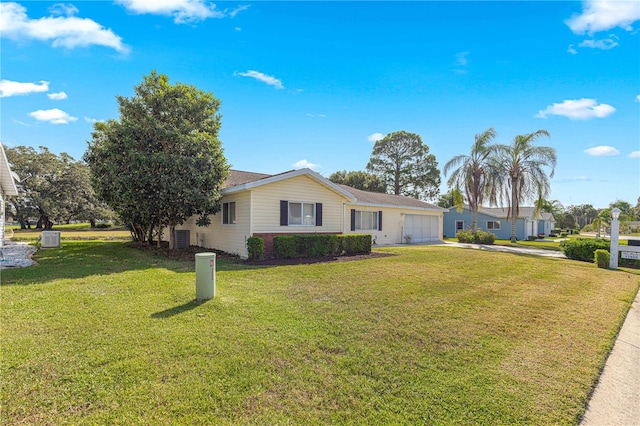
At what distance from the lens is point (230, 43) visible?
39.5ft

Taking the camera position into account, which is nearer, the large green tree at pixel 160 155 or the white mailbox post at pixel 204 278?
the white mailbox post at pixel 204 278

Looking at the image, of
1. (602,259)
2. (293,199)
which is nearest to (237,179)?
(293,199)

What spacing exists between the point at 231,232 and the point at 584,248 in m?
16.1

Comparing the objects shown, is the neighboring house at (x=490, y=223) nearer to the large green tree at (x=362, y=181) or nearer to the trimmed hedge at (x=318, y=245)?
the large green tree at (x=362, y=181)

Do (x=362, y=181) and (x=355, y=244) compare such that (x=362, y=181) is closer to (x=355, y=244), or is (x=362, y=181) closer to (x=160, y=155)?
(x=355, y=244)

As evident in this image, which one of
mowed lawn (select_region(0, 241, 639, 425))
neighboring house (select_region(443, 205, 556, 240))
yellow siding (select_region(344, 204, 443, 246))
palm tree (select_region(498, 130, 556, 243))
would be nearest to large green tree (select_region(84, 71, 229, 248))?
mowed lawn (select_region(0, 241, 639, 425))

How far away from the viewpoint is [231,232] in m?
13.2

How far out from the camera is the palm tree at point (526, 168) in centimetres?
2114

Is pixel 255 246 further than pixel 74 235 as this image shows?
No

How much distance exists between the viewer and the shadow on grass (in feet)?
15.6

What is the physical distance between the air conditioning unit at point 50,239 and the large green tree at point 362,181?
97.6 feet

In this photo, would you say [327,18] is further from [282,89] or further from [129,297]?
[129,297]

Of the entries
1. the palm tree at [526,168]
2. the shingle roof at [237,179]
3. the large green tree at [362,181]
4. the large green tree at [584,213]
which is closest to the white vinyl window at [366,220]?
the shingle roof at [237,179]

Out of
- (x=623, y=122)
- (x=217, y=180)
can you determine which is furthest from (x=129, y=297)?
(x=623, y=122)
